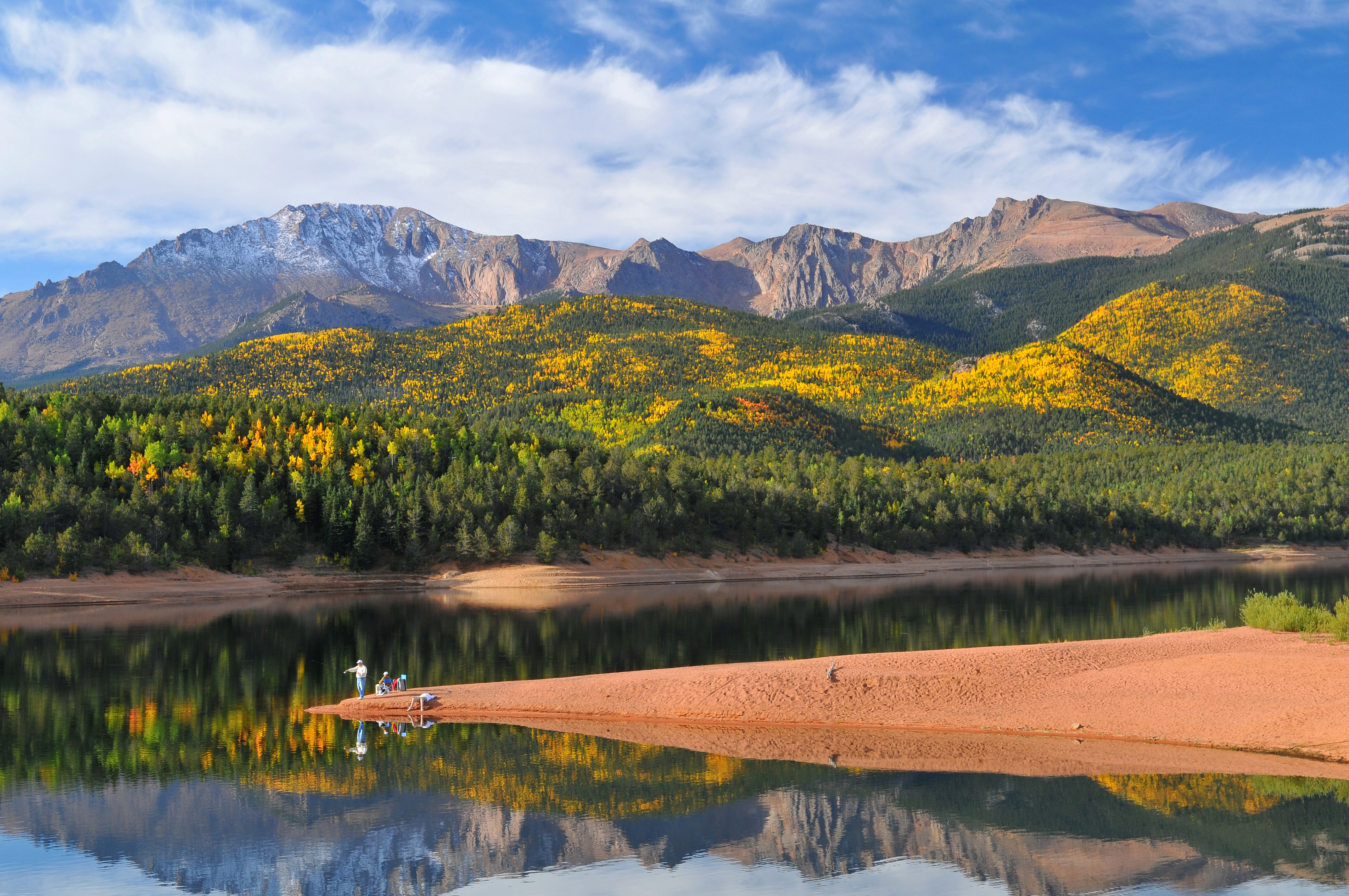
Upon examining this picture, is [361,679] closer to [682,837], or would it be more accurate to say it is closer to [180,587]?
[682,837]

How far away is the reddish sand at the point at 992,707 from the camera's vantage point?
36562 mm

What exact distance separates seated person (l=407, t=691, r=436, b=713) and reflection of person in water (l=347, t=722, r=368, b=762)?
2.10 m

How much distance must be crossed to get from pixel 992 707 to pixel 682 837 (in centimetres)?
1722

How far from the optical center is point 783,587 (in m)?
127

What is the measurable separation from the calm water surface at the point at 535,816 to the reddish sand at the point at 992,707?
7.40 ft

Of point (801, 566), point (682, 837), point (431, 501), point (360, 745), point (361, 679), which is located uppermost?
point (431, 501)

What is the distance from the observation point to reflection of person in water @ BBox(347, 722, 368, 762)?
38.1 m

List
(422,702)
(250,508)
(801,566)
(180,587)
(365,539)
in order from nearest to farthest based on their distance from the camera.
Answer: (422,702)
(180,587)
(250,508)
(365,539)
(801,566)

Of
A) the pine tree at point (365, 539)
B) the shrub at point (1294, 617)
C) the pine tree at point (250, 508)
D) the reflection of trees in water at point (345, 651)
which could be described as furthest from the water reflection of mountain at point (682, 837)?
the pine tree at point (365, 539)

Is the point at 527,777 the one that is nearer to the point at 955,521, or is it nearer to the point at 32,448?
the point at 32,448

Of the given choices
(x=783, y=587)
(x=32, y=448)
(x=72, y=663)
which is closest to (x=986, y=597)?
(x=783, y=587)

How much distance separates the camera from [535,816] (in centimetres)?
3112

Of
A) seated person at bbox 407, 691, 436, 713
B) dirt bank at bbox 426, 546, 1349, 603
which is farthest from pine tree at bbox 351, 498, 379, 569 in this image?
seated person at bbox 407, 691, 436, 713

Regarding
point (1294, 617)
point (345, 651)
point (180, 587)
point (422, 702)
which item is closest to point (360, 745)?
point (422, 702)
